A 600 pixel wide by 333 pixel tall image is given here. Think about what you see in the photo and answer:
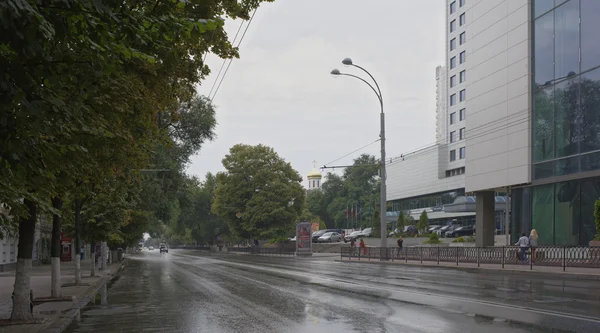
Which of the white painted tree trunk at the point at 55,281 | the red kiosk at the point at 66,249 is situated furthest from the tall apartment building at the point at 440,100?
the white painted tree trunk at the point at 55,281

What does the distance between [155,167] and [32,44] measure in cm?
3202

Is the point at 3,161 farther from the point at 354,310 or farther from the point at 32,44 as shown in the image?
the point at 354,310

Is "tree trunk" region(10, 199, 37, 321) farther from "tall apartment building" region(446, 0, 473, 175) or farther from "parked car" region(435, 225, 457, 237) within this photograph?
"tall apartment building" region(446, 0, 473, 175)

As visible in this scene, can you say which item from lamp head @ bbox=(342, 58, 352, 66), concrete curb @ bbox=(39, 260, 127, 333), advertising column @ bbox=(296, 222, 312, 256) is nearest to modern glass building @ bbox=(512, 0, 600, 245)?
lamp head @ bbox=(342, 58, 352, 66)

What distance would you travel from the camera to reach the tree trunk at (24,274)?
40.0 ft

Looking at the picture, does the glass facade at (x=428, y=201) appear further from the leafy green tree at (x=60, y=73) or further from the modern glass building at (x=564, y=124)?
the leafy green tree at (x=60, y=73)

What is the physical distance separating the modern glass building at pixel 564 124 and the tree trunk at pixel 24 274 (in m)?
31.9

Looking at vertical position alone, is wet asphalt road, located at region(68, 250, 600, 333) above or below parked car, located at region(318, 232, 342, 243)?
above

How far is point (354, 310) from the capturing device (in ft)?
41.4

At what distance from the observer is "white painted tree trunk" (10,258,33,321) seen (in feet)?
39.9

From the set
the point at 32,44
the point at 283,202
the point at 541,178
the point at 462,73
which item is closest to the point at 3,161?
the point at 32,44

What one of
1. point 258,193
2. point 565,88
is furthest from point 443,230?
point 565,88

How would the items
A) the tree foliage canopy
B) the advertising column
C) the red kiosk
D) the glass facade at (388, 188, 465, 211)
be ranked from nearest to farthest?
1. the red kiosk
2. the advertising column
3. the glass facade at (388, 188, 465, 211)
4. the tree foliage canopy

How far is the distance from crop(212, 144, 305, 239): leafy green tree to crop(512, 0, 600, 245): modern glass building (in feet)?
118
